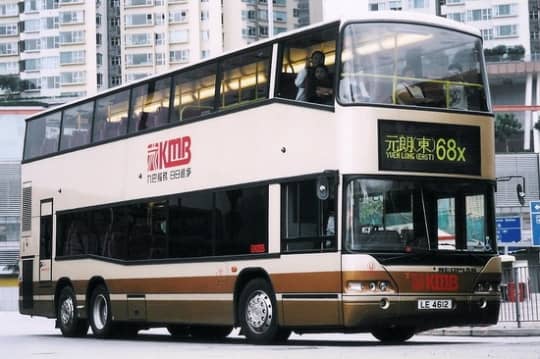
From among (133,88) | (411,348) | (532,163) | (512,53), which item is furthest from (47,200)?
(512,53)

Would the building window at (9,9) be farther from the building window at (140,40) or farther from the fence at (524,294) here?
the fence at (524,294)

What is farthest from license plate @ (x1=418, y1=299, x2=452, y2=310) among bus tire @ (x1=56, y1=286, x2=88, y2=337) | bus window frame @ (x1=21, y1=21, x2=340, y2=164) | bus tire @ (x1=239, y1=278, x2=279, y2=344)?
bus tire @ (x1=56, y1=286, x2=88, y2=337)

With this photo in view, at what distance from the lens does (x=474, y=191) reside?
1789 cm

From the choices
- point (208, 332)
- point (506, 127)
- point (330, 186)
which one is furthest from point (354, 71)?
point (506, 127)

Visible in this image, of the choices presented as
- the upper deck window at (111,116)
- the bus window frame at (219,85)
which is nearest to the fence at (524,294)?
the bus window frame at (219,85)

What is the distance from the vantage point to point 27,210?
27625 millimetres

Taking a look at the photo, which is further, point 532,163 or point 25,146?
point 532,163

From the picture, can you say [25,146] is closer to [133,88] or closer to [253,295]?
[133,88]

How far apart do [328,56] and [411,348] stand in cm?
454

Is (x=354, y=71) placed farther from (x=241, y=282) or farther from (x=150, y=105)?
(x=150, y=105)

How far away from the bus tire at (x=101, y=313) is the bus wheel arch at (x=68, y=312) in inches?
21.4

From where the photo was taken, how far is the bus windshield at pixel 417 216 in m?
16.9

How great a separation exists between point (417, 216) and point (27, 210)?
13.1 meters

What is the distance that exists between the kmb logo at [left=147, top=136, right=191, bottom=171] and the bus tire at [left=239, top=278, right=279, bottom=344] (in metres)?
3.24
